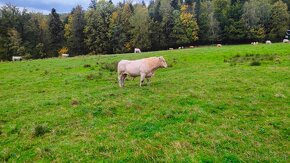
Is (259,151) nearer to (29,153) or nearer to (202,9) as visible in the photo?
(29,153)

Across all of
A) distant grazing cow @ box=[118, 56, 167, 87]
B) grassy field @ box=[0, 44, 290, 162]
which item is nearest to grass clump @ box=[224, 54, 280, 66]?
grassy field @ box=[0, 44, 290, 162]

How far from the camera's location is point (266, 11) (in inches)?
3452

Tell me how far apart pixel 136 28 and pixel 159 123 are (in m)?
75.2

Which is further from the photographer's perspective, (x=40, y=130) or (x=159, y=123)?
(x=159, y=123)

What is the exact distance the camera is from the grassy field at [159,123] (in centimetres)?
910

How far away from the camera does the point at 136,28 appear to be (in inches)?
3327

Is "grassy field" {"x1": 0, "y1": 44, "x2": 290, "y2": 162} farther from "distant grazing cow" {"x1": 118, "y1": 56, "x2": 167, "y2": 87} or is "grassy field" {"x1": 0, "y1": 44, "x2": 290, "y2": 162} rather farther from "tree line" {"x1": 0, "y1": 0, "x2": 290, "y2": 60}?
"tree line" {"x1": 0, "y1": 0, "x2": 290, "y2": 60}

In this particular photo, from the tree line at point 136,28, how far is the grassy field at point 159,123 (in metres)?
65.5

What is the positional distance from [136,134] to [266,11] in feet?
293

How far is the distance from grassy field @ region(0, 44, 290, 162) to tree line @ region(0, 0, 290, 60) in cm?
6545

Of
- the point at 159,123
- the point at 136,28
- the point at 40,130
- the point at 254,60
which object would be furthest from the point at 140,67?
the point at 136,28

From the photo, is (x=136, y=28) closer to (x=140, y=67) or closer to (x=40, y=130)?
(x=140, y=67)

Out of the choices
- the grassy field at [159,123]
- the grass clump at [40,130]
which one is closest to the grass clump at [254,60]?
the grassy field at [159,123]

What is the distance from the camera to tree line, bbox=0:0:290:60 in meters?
84.6
